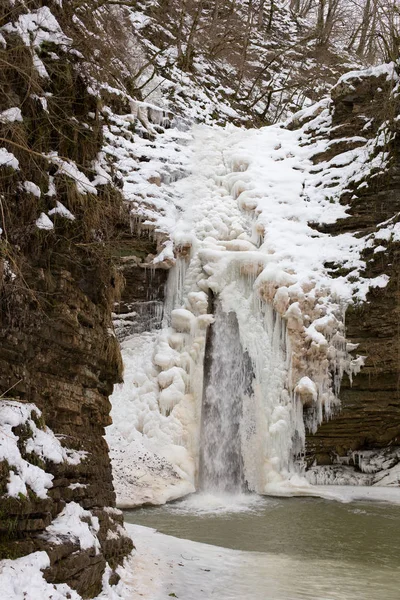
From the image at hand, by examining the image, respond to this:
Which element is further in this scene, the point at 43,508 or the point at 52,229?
the point at 52,229

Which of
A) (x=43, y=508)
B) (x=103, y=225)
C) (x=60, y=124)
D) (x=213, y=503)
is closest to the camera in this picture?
(x=43, y=508)

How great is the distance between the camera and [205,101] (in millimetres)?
18344

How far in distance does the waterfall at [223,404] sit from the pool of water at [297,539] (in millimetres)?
536

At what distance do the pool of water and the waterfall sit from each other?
21.1 inches

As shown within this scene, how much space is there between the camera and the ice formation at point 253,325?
399 inches

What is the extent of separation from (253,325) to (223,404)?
1548 mm

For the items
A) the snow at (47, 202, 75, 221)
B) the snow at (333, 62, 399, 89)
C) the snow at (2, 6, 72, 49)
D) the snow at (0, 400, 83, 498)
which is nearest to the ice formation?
the snow at (333, 62, 399, 89)

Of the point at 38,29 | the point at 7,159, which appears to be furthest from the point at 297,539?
the point at 38,29

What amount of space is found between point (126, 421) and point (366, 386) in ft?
14.0

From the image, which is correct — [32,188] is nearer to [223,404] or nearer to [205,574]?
[205,574]

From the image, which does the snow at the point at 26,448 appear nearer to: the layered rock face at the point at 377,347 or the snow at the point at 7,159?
the snow at the point at 7,159

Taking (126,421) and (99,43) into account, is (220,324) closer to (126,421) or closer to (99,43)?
(126,421)

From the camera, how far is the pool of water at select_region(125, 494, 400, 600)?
16.5 ft

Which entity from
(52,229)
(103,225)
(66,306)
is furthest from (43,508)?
(103,225)
